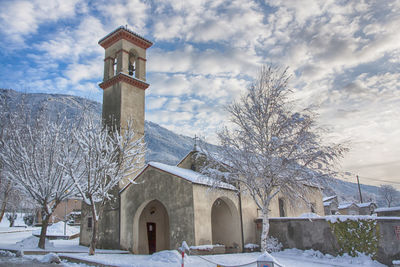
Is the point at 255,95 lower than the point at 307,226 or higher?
higher

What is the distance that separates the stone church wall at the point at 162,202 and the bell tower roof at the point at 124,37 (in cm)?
1189

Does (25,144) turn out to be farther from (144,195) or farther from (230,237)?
(230,237)

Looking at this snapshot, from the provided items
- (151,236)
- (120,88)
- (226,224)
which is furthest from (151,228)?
(120,88)

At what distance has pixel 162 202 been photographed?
1783 cm

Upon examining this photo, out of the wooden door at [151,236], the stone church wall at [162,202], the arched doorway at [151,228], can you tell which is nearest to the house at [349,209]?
the arched doorway at [151,228]

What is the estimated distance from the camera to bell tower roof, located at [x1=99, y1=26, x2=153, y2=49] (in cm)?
2427

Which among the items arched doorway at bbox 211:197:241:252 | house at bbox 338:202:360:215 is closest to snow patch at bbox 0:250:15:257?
arched doorway at bbox 211:197:241:252

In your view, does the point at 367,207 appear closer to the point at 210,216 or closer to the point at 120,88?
the point at 210,216

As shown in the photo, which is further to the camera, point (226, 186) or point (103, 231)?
point (103, 231)

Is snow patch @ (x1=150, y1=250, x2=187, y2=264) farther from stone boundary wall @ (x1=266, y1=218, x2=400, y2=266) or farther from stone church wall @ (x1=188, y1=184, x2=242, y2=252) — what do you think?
stone boundary wall @ (x1=266, y1=218, x2=400, y2=266)

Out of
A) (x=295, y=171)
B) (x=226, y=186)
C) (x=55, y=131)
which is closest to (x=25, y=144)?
(x=55, y=131)

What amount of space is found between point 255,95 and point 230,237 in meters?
9.65

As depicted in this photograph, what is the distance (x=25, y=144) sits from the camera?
59.1 ft

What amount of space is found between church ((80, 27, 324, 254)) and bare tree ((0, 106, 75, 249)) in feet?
13.9
